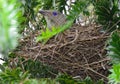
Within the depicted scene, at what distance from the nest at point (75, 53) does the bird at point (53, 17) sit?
0.30 m

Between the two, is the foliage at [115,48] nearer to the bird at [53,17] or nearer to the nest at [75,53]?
the nest at [75,53]

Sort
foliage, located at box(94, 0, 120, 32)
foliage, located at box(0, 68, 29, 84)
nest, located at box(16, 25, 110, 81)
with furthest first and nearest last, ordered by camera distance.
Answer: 1. nest, located at box(16, 25, 110, 81)
2. foliage, located at box(94, 0, 120, 32)
3. foliage, located at box(0, 68, 29, 84)

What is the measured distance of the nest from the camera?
202 cm

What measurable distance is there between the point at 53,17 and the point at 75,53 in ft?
2.77

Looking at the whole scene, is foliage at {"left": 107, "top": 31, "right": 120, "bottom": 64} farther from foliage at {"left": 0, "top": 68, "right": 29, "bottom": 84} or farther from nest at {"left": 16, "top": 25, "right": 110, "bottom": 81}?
nest at {"left": 16, "top": 25, "right": 110, "bottom": 81}

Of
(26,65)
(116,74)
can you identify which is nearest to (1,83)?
(116,74)

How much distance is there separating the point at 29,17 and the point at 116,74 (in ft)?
5.98

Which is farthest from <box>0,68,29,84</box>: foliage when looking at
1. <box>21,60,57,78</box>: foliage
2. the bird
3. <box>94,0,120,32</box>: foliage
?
the bird

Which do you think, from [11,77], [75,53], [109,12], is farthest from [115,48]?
[75,53]

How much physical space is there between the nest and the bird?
12.0 inches

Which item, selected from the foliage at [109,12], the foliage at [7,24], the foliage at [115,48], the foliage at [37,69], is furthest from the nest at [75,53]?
the foliage at [7,24]

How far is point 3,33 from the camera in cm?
23

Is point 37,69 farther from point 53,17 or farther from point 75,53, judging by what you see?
point 53,17

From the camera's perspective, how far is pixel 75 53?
2.21 metres
